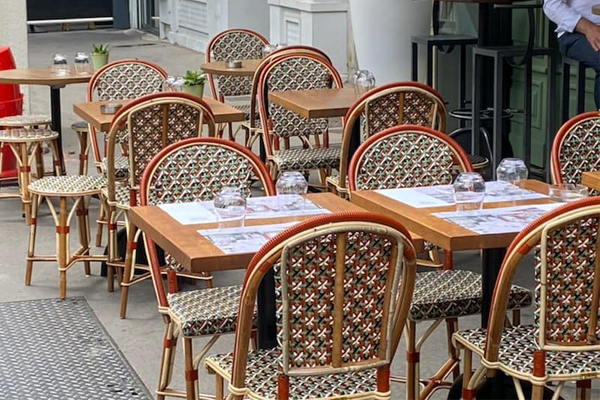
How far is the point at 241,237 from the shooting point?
11.7 ft

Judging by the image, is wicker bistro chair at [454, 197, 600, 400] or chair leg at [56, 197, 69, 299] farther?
chair leg at [56, 197, 69, 299]

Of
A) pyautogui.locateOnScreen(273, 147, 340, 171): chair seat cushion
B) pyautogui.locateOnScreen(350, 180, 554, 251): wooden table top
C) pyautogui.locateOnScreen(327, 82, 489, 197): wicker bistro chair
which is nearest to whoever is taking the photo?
pyautogui.locateOnScreen(350, 180, 554, 251): wooden table top

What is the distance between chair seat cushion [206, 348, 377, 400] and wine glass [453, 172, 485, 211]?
0.81 meters

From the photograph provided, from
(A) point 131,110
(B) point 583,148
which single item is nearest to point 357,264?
(B) point 583,148

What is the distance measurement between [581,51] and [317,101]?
1386 millimetres

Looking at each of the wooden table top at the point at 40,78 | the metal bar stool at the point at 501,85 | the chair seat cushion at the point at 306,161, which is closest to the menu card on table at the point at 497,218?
the chair seat cushion at the point at 306,161

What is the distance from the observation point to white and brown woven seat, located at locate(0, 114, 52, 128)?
295 inches

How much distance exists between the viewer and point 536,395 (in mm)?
3355

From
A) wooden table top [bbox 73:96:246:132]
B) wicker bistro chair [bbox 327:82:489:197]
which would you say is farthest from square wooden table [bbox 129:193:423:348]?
wooden table top [bbox 73:96:246:132]

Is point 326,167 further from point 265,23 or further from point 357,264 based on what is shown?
point 265,23

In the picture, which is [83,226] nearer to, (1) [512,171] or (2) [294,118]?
(2) [294,118]

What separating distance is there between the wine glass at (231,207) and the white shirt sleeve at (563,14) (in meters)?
3.19

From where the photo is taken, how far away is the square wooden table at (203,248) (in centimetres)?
336

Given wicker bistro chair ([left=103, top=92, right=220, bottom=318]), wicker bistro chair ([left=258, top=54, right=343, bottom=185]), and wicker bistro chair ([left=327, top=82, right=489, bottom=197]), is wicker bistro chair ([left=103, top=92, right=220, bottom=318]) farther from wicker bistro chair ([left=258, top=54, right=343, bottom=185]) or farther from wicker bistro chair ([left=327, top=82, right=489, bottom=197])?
wicker bistro chair ([left=258, top=54, right=343, bottom=185])
